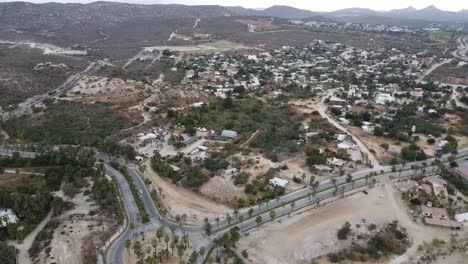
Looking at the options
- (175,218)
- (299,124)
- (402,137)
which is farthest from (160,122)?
(402,137)

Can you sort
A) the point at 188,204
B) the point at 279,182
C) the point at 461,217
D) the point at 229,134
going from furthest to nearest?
the point at 229,134
the point at 279,182
the point at 188,204
the point at 461,217

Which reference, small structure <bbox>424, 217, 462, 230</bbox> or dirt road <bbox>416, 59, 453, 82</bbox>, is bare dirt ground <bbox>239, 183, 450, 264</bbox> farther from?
dirt road <bbox>416, 59, 453, 82</bbox>

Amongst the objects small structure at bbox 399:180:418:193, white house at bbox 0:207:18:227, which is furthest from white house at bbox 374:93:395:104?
white house at bbox 0:207:18:227

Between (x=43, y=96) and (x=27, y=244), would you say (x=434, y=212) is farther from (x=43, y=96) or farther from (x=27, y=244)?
(x=43, y=96)

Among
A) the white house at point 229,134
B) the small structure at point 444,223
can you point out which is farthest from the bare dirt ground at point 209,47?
the small structure at point 444,223

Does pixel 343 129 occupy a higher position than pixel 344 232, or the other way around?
pixel 343 129

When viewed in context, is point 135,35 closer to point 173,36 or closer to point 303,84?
point 173,36

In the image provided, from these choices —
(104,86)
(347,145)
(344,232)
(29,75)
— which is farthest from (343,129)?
(29,75)
